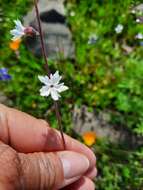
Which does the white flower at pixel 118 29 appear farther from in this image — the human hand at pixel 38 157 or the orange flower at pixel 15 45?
the human hand at pixel 38 157

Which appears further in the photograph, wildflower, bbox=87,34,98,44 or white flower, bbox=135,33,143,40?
wildflower, bbox=87,34,98,44

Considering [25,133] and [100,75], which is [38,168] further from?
[100,75]

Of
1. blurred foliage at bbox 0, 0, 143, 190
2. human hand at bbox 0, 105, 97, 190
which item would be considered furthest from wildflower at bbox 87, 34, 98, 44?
human hand at bbox 0, 105, 97, 190

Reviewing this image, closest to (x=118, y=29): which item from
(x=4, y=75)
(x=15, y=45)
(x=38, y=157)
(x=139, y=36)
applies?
(x=139, y=36)

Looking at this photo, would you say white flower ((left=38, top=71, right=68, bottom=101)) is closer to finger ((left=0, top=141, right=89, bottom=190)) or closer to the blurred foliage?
finger ((left=0, top=141, right=89, bottom=190))

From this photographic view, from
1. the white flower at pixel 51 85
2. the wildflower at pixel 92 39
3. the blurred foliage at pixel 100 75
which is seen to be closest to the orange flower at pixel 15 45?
the blurred foliage at pixel 100 75

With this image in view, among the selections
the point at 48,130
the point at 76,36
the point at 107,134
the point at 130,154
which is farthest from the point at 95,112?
the point at 48,130
